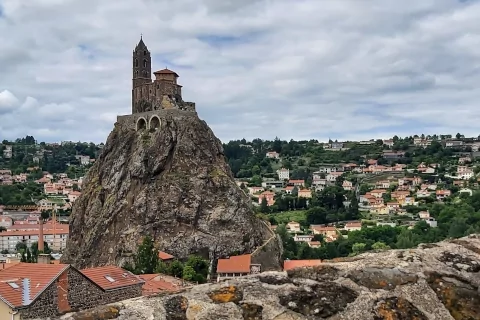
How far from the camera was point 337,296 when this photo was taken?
328 cm

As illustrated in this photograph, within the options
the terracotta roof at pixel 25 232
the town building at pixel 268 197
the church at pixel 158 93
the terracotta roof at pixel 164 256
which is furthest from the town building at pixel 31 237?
the terracotta roof at pixel 164 256

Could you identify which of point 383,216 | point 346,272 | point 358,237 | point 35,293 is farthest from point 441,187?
point 346,272

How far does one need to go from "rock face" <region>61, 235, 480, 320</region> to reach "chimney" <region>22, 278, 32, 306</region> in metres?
11.5

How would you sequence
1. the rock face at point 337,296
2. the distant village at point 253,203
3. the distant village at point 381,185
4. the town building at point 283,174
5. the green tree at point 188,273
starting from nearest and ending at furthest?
1. the rock face at point 337,296
2. the distant village at point 253,203
3. the green tree at point 188,273
4. the distant village at point 381,185
5. the town building at point 283,174

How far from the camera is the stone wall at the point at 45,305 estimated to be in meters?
13.3

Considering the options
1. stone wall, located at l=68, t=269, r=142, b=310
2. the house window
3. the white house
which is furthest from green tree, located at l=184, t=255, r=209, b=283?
the white house

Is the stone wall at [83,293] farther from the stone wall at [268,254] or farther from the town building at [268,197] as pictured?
the town building at [268,197]

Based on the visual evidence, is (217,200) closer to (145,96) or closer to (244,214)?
(244,214)

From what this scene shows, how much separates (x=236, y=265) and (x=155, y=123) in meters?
20.8

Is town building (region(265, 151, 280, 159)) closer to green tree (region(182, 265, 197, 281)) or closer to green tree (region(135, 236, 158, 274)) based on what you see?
green tree (region(182, 265, 197, 281))

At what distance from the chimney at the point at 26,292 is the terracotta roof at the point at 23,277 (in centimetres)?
7

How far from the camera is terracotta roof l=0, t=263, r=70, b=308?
43.1ft

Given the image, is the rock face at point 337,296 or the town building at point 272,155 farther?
the town building at point 272,155

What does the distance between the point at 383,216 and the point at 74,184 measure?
244ft
